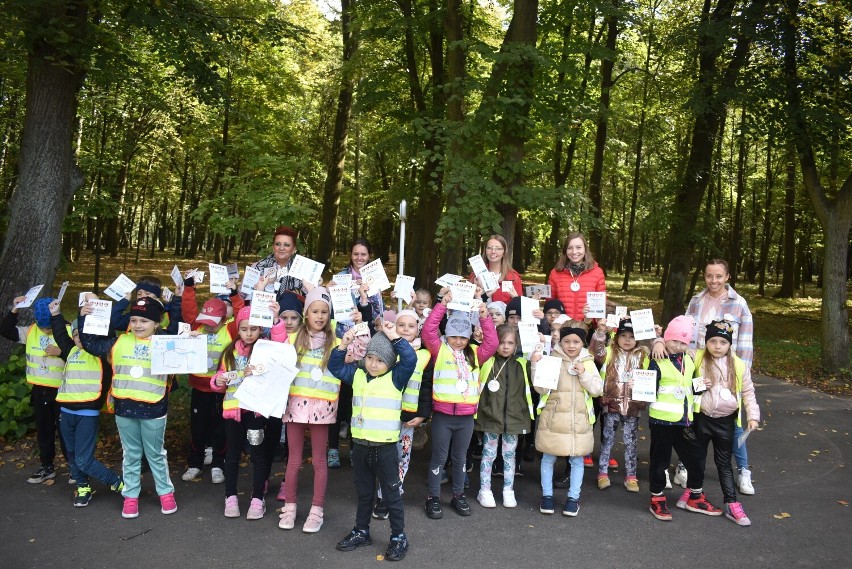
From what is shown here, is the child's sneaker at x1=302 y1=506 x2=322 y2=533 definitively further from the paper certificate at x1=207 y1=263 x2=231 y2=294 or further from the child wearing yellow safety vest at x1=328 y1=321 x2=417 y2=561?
the paper certificate at x1=207 y1=263 x2=231 y2=294

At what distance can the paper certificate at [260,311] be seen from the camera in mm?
5336

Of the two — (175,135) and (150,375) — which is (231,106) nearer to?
(150,375)

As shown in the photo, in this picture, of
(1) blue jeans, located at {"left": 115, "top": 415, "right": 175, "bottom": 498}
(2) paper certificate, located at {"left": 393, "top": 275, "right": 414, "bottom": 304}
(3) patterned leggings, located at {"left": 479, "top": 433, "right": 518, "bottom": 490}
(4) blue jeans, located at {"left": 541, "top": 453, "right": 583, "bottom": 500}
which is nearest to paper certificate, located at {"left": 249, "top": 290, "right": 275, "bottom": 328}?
(1) blue jeans, located at {"left": 115, "top": 415, "right": 175, "bottom": 498}

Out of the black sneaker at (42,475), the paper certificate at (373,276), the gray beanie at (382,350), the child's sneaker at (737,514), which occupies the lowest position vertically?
the black sneaker at (42,475)

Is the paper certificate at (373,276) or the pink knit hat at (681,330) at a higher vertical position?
the paper certificate at (373,276)

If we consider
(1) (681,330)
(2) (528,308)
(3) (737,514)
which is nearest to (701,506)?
(3) (737,514)

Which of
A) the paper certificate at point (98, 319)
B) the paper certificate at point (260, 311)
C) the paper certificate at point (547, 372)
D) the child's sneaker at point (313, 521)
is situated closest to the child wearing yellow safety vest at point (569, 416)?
the paper certificate at point (547, 372)

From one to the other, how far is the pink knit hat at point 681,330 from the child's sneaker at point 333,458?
3.58 metres

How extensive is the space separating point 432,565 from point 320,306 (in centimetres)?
225

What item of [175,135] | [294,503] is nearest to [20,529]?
[294,503]

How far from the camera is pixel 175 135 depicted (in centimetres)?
2133

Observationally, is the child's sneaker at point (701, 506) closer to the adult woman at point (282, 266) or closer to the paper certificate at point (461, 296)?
the paper certificate at point (461, 296)

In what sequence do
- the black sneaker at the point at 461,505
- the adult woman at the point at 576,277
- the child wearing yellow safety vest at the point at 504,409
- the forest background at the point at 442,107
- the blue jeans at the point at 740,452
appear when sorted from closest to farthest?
the black sneaker at the point at 461,505, the child wearing yellow safety vest at the point at 504,409, the blue jeans at the point at 740,452, the adult woman at the point at 576,277, the forest background at the point at 442,107

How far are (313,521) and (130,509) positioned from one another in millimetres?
1574
